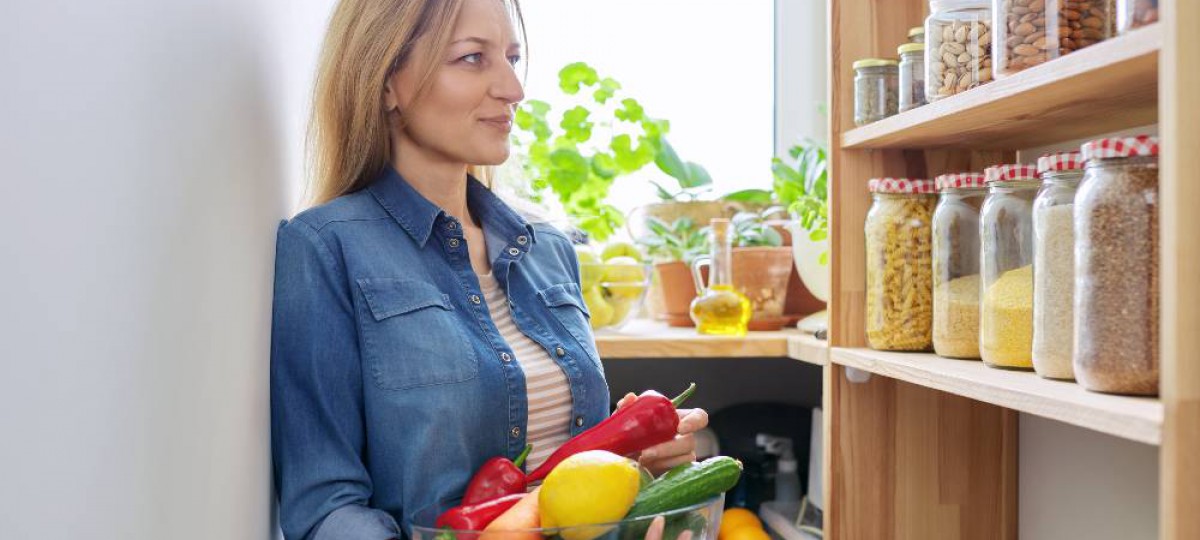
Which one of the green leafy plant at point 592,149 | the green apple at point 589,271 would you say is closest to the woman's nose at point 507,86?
the green apple at point 589,271

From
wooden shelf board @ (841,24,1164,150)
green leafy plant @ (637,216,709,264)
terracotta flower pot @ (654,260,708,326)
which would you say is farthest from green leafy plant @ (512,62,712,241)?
wooden shelf board @ (841,24,1164,150)

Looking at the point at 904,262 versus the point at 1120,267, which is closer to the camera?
the point at 1120,267

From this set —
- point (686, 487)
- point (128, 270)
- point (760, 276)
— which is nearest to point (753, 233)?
point (760, 276)

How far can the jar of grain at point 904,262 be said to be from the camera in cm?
117

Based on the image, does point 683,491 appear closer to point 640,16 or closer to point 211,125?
point 211,125

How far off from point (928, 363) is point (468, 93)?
0.57 meters

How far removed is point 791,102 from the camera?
2391 millimetres

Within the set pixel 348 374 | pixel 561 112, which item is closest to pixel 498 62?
pixel 348 374

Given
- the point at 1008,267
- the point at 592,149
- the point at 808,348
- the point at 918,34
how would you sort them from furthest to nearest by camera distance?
1. the point at 592,149
2. the point at 808,348
3. the point at 918,34
4. the point at 1008,267

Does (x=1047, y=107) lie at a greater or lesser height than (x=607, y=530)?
greater

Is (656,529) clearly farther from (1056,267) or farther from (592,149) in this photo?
(592,149)

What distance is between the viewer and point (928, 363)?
3.47 feet

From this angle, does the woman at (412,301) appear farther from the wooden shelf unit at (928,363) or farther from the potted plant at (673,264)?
the potted plant at (673,264)

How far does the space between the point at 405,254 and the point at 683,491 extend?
413 mm
